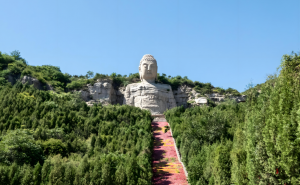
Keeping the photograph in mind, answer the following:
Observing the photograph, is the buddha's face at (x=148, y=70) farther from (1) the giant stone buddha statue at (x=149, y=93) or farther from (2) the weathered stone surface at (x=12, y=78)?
(2) the weathered stone surface at (x=12, y=78)

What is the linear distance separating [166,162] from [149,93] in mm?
13162

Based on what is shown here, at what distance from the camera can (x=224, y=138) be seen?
1382 cm

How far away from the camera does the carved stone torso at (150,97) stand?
26141mm

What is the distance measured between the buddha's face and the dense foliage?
273 inches

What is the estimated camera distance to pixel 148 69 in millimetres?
27562

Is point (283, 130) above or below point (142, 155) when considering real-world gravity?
above

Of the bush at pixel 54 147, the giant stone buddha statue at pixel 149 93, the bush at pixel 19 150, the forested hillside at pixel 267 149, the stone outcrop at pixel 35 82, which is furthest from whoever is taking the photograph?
the giant stone buddha statue at pixel 149 93

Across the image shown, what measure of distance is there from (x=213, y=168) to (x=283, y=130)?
150 inches

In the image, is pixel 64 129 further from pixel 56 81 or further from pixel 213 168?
pixel 56 81

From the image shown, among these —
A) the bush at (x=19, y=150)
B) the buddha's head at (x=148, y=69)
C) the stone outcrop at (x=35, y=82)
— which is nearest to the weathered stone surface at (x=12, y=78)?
the stone outcrop at (x=35, y=82)

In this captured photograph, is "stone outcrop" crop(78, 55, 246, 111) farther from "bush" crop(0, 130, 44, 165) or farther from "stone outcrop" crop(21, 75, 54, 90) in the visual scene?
"bush" crop(0, 130, 44, 165)

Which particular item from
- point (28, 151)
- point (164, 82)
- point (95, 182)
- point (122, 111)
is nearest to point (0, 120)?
point (28, 151)

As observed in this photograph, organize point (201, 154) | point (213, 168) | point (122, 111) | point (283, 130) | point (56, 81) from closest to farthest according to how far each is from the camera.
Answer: point (283, 130), point (213, 168), point (201, 154), point (122, 111), point (56, 81)

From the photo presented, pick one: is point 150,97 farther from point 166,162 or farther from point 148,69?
point 166,162
